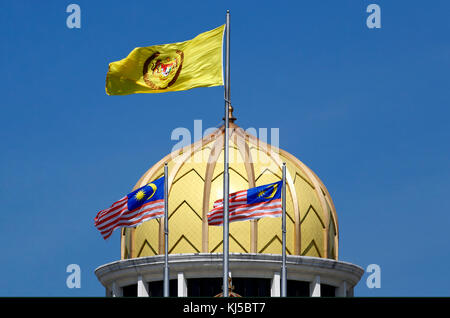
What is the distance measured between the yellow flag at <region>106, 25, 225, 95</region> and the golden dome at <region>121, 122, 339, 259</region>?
1866 cm

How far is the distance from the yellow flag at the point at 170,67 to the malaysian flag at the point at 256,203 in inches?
294

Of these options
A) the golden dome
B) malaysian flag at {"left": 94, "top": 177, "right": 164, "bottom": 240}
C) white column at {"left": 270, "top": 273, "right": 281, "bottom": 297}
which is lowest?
white column at {"left": 270, "top": 273, "right": 281, "bottom": 297}

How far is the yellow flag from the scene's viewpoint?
130 ft

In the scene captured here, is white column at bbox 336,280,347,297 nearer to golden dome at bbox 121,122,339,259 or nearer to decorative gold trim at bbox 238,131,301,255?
golden dome at bbox 121,122,339,259

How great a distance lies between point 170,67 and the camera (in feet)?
131

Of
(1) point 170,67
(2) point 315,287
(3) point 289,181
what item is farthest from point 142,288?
(1) point 170,67

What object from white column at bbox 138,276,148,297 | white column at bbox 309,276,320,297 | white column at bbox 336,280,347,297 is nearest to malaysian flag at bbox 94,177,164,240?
white column at bbox 138,276,148,297

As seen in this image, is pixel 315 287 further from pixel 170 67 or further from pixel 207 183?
pixel 170 67

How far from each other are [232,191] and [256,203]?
453 inches
